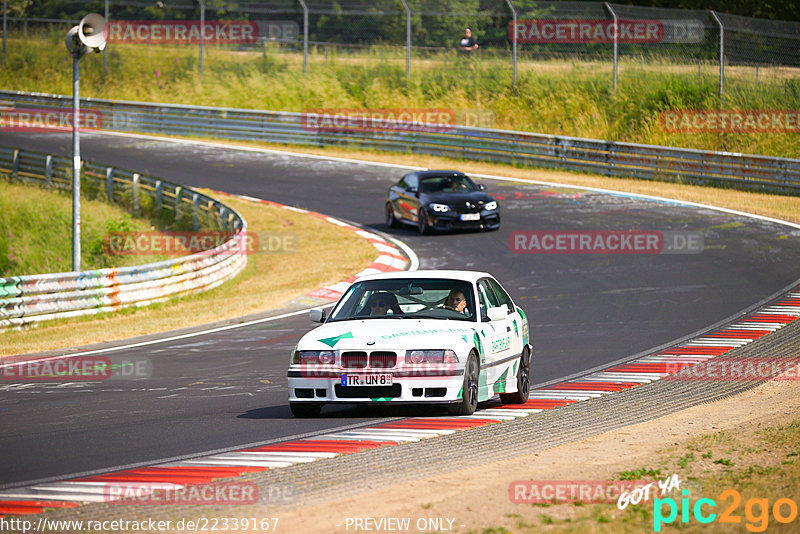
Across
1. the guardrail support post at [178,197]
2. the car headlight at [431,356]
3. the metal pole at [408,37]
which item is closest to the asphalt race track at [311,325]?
the car headlight at [431,356]

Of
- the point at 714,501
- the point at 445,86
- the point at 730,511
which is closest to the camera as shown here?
the point at 730,511

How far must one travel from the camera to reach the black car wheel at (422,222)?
27.4m

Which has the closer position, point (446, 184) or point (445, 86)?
point (446, 184)

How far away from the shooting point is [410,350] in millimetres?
10359

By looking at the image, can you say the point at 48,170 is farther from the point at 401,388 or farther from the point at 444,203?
the point at 401,388

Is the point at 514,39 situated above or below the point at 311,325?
above

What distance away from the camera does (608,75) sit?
4056 centimetres

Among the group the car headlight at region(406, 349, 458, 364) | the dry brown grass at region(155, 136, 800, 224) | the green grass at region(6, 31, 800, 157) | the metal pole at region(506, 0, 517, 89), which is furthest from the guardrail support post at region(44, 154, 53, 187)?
the car headlight at region(406, 349, 458, 364)

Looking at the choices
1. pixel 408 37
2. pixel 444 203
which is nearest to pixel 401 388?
pixel 444 203

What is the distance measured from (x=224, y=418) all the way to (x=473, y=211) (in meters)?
16.7

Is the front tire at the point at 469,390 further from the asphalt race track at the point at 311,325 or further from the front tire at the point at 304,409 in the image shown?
the front tire at the point at 304,409

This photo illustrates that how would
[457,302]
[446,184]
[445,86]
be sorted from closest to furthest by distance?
[457,302], [446,184], [445,86]

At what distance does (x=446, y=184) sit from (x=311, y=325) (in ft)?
33.8

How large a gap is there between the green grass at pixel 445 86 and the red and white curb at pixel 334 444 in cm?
2279
